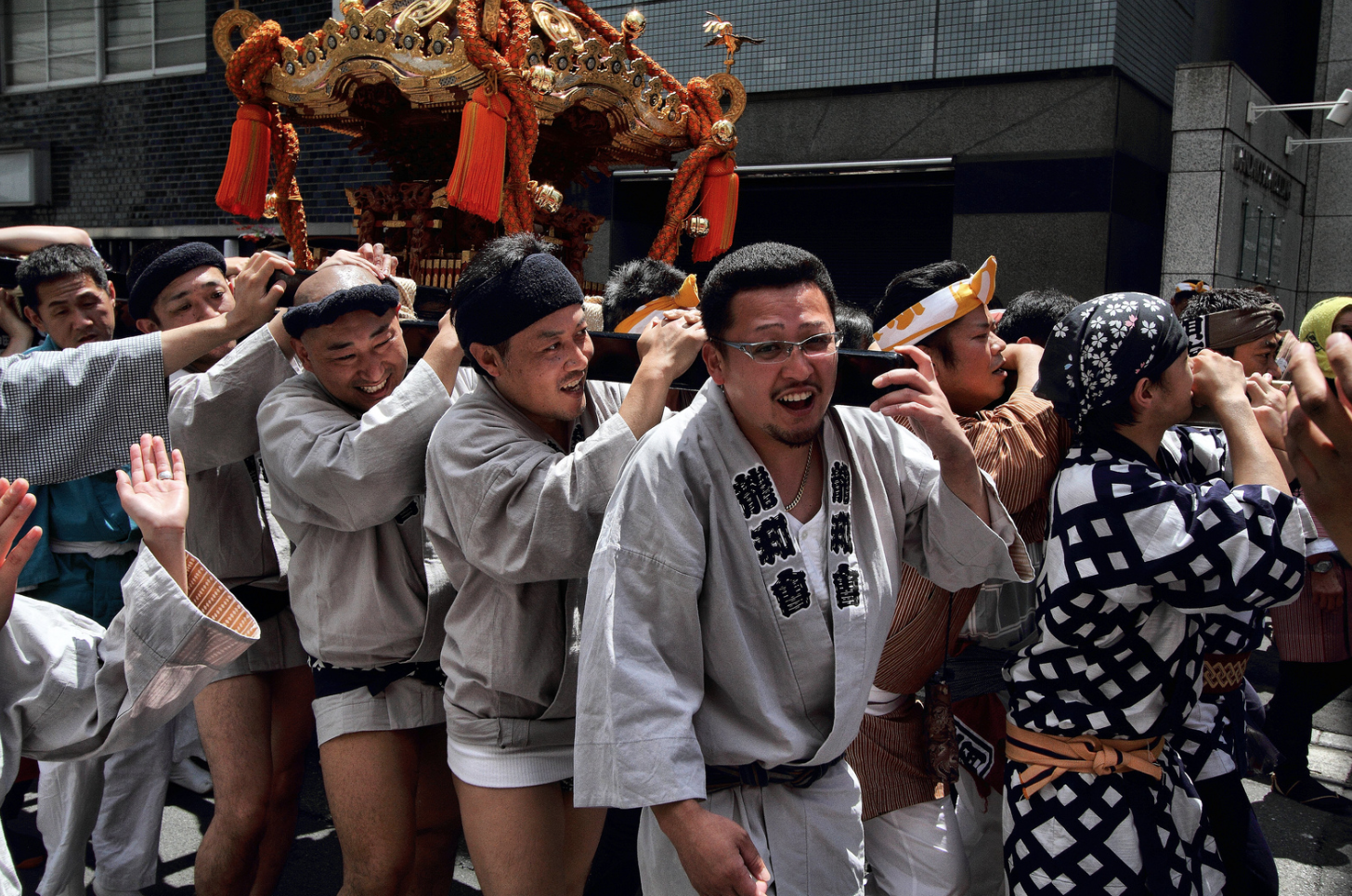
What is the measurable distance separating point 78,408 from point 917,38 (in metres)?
7.36

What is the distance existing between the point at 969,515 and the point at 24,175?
41.6ft

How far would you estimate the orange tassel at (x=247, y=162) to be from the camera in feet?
16.9

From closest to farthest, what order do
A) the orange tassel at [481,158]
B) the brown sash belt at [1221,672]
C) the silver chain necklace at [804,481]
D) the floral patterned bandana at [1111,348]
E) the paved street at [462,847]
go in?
the silver chain necklace at [804,481] < the floral patterned bandana at [1111,348] < the brown sash belt at [1221,672] < the paved street at [462,847] < the orange tassel at [481,158]

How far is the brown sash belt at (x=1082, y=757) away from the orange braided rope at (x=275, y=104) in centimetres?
446

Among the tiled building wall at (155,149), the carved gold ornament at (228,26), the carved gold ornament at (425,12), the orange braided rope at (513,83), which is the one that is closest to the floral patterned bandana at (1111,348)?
the orange braided rope at (513,83)

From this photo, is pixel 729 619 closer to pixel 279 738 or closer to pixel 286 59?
pixel 279 738

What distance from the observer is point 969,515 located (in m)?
1.92

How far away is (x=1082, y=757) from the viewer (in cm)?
205

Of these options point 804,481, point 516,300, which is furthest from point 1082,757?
point 516,300

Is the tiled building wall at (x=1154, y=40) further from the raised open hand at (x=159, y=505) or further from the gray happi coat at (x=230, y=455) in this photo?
the raised open hand at (x=159, y=505)

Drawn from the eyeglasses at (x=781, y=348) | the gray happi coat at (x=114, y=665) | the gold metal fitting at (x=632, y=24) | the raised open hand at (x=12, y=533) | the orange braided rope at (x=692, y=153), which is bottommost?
the gray happi coat at (x=114, y=665)

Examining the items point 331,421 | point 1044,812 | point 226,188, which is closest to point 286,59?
point 226,188

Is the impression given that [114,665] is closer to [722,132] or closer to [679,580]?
[679,580]

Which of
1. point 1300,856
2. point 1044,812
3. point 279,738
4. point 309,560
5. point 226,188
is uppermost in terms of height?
point 226,188
